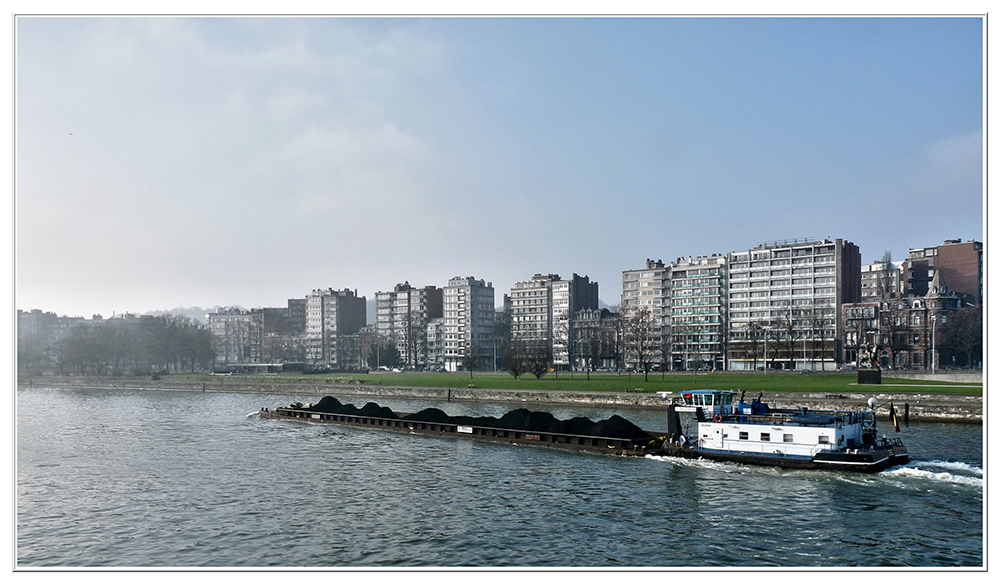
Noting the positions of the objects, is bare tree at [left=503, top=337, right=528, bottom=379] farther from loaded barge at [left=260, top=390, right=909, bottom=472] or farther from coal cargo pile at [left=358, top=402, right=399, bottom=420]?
loaded barge at [left=260, top=390, right=909, bottom=472]

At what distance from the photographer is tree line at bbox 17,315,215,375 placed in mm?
161750

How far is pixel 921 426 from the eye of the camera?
69750 millimetres

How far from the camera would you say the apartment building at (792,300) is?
6604 inches

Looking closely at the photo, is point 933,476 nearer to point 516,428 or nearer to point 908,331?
point 516,428

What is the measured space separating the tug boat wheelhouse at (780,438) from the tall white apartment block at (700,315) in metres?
132

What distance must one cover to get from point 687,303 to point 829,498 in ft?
519

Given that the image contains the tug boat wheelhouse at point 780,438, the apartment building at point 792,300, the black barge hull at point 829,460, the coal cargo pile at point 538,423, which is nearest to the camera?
the black barge hull at point 829,460

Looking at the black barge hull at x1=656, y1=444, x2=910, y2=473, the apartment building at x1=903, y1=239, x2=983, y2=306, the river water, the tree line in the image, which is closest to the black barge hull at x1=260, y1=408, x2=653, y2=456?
the river water

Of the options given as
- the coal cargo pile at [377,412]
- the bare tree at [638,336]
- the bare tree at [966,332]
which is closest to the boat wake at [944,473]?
the coal cargo pile at [377,412]

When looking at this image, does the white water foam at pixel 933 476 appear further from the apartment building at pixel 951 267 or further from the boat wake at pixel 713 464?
the apartment building at pixel 951 267

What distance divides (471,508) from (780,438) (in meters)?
22.5

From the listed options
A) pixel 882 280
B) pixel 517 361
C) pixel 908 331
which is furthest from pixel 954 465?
pixel 882 280

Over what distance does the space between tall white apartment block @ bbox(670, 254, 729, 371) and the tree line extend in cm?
11906
